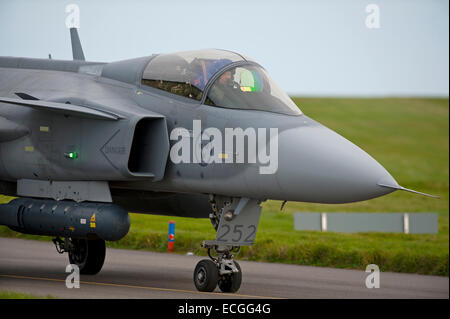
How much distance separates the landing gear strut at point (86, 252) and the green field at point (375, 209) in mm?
4550

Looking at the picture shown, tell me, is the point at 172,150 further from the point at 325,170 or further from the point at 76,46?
the point at 76,46

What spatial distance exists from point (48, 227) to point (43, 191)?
729 mm

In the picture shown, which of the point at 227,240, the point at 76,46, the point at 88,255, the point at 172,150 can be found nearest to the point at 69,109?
Answer: the point at 172,150

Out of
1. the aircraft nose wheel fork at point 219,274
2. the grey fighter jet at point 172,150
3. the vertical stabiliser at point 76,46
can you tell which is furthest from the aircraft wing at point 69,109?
the vertical stabiliser at point 76,46

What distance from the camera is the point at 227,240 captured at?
1188cm

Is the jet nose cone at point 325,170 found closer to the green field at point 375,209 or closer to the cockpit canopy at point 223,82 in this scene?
the cockpit canopy at point 223,82

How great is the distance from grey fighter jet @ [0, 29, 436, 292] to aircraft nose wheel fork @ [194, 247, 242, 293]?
0.02m

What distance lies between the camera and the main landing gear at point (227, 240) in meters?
11.8

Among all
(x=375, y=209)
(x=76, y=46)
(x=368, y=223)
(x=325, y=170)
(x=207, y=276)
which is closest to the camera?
(x=325, y=170)

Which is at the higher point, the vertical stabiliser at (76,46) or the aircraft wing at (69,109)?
the vertical stabiliser at (76,46)

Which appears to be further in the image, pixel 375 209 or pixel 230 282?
pixel 375 209

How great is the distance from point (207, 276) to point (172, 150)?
70.5 inches

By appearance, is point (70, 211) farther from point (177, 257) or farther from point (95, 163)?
point (177, 257)

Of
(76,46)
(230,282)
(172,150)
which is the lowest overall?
(230,282)
